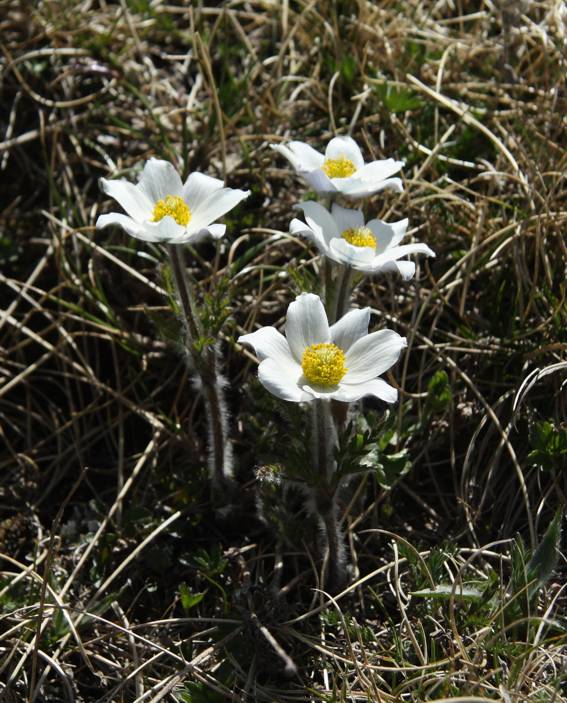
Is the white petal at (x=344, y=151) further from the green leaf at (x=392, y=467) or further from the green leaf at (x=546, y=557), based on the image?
the green leaf at (x=546, y=557)

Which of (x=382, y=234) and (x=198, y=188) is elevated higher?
(x=198, y=188)

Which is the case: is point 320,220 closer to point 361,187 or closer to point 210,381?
point 361,187

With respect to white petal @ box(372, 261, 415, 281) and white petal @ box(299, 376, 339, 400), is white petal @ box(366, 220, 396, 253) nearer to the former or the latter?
white petal @ box(372, 261, 415, 281)

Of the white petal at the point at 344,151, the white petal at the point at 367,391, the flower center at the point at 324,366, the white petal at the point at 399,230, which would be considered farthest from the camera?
the white petal at the point at 344,151

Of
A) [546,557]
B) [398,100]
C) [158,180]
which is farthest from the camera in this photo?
[398,100]

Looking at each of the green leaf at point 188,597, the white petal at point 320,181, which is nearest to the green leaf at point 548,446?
the white petal at point 320,181

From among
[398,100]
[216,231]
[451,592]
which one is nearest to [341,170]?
[216,231]

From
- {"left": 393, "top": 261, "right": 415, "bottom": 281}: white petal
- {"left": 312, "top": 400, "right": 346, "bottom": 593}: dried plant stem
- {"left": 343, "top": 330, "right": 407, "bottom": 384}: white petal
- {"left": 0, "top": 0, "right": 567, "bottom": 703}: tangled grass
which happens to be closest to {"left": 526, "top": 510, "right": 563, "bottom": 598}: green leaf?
{"left": 0, "top": 0, "right": 567, "bottom": 703}: tangled grass
